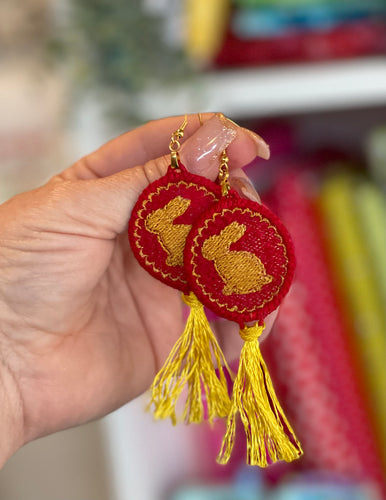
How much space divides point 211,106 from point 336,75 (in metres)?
0.20

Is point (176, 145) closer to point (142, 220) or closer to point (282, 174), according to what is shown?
point (142, 220)

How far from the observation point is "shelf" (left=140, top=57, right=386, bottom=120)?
2.81 feet

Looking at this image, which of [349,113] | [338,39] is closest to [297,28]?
[338,39]

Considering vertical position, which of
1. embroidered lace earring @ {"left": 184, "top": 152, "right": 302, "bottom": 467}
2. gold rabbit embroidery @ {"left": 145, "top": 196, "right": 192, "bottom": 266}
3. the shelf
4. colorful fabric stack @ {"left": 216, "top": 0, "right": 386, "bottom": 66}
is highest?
colorful fabric stack @ {"left": 216, "top": 0, "right": 386, "bottom": 66}

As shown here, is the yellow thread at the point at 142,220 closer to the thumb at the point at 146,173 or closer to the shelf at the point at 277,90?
the thumb at the point at 146,173

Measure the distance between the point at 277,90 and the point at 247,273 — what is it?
0.47 m

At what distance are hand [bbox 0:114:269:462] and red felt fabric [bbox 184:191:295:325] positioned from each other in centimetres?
5

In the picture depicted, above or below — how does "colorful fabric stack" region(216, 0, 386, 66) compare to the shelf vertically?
above

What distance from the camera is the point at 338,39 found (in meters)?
0.89

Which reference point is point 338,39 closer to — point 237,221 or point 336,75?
point 336,75

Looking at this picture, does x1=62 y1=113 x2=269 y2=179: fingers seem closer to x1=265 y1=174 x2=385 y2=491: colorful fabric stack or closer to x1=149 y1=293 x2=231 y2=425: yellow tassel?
x1=149 y1=293 x2=231 y2=425: yellow tassel

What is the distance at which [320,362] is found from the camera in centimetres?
92

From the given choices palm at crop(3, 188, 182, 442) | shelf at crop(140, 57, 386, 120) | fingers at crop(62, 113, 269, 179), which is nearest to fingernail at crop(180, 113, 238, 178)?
fingers at crop(62, 113, 269, 179)

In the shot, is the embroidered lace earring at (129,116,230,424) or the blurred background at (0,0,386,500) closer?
the embroidered lace earring at (129,116,230,424)
